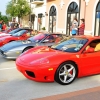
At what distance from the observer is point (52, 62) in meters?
4.84

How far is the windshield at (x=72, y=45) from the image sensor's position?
5496 millimetres

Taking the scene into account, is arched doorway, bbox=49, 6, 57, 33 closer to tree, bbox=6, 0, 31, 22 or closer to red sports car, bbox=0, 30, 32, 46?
tree, bbox=6, 0, 31, 22

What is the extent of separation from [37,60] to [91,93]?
1.51 meters

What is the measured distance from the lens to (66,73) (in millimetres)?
5078

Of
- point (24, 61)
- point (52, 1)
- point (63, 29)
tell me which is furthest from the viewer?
point (52, 1)

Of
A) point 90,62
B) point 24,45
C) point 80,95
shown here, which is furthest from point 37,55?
point 24,45

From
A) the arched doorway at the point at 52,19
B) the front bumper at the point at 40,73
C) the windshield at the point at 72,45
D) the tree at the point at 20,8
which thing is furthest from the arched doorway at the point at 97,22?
the tree at the point at 20,8

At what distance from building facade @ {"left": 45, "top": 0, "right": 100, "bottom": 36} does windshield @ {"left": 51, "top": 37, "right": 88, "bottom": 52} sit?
31.6ft

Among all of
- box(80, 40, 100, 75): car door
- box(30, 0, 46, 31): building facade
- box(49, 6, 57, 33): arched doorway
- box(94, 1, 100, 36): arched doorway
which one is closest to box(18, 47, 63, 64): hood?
box(80, 40, 100, 75): car door

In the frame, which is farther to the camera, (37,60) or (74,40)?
(74,40)

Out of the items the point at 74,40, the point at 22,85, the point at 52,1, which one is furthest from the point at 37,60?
Result: the point at 52,1

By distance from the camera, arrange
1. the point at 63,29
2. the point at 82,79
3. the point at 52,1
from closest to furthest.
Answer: the point at 82,79, the point at 63,29, the point at 52,1

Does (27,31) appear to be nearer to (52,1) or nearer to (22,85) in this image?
(22,85)

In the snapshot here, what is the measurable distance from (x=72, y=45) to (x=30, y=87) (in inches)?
67.5
